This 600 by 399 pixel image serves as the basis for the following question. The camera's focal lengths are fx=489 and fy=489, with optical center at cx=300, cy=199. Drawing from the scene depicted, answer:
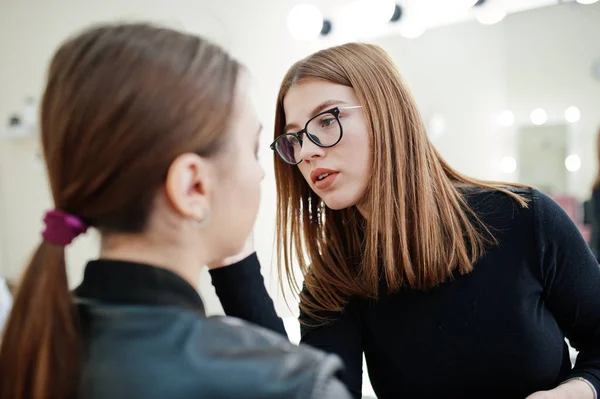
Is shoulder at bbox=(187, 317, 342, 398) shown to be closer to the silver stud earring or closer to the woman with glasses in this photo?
the silver stud earring

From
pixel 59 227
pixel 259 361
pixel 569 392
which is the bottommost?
pixel 569 392

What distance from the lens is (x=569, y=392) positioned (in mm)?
730

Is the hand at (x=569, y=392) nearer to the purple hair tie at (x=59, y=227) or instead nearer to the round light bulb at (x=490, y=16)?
the purple hair tie at (x=59, y=227)

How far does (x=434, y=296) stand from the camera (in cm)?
81

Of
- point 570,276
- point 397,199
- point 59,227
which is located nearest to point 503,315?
point 570,276

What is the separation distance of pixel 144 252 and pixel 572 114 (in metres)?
1.39

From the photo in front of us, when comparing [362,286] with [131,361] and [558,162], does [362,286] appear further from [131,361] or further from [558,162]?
[558,162]

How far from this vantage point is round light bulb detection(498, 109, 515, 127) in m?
1.53

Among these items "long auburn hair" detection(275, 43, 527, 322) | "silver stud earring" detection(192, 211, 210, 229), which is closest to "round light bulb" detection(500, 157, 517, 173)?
"long auburn hair" detection(275, 43, 527, 322)

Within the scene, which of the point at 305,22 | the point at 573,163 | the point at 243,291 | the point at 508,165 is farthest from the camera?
the point at 305,22

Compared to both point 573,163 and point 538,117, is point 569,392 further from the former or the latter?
point 538,117

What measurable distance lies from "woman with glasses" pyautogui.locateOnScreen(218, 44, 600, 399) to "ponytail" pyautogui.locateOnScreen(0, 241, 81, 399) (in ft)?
1.23

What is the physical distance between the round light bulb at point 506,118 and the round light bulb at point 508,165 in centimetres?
11

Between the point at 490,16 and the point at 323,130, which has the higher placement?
the point at 490,16
